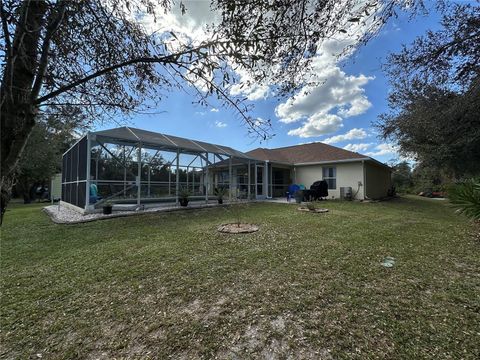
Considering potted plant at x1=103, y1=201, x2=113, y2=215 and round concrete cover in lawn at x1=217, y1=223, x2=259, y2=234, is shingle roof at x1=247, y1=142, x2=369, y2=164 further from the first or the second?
potted plant at x1=103, y1=201, x2=113, y2=215

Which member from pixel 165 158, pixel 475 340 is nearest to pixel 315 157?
pixel 165 158

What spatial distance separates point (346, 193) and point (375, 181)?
4260mm

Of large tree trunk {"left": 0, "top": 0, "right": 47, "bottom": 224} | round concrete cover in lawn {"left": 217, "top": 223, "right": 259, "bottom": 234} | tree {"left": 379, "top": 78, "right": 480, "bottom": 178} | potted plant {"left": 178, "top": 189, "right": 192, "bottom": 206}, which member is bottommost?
round concrete cover in lawn {"left": 217, "top": 223, "right": 259, "bottom": 234}

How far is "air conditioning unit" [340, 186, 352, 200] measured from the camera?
16766mm

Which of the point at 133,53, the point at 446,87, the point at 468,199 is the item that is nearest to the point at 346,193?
the point at 446,87

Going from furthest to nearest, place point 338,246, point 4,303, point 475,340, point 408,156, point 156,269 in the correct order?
1. point 408,156
2. point 338,246
3. point 156,269
4. point 4,303
5. point 475,340

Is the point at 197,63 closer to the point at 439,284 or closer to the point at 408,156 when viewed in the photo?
the point at 439,284

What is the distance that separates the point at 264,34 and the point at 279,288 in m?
3.03

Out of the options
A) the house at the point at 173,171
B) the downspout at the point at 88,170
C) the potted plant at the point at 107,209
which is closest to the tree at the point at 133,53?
the house at the point at 173,171

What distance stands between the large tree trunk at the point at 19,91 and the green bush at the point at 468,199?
3433 mm

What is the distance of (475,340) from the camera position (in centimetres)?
223

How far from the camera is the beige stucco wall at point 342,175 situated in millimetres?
16922

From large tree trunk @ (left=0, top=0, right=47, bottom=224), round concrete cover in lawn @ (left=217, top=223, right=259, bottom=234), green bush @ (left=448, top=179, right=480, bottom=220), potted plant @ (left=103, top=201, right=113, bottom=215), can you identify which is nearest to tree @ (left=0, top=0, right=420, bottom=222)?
large tree trunk @ (left=0, top=0, right=47, bottom=224)

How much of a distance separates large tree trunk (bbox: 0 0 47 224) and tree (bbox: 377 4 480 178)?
5809 millimetres
